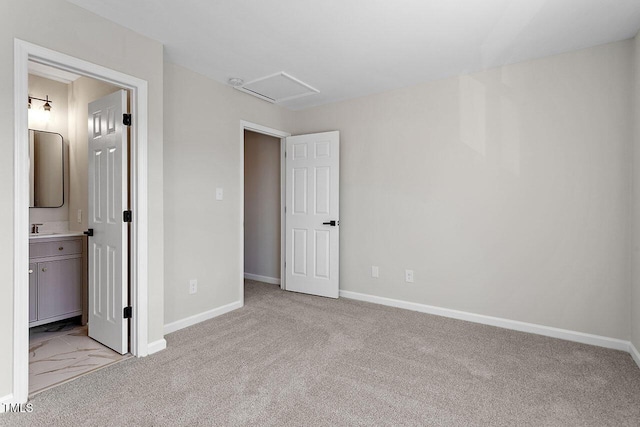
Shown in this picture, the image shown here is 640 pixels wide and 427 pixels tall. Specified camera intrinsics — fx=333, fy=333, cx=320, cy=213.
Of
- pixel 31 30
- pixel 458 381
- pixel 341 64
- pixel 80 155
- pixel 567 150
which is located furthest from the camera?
pixel 80 155

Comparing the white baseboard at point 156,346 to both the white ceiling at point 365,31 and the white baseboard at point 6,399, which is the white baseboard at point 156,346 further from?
the white ceiling at point 365,31

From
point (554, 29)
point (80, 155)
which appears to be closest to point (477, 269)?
point (554, 29)

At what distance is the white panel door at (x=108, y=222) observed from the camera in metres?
2.53

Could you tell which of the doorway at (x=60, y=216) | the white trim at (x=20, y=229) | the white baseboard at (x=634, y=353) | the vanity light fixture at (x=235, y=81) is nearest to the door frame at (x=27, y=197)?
the white trim at (x=20, y=229)

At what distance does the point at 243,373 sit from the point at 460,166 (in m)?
2.74

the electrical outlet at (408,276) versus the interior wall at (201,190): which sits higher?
the interior wall at (201,190)

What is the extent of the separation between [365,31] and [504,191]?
193 cm

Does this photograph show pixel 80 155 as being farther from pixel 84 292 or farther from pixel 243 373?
pixel 243 373

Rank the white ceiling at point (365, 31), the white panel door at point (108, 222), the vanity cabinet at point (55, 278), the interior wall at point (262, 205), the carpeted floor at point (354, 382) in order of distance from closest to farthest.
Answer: the carpeted floor at point (354, 382), the white ceiling at point (365, 31), the white panel door at point (108, 222), the vanity cabinet at point (55, 278), the interior wall at point (262, 205)

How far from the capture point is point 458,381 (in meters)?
2.20

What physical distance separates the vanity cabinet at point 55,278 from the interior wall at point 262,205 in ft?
7.44

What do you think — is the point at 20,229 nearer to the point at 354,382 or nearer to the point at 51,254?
the point at 51,254

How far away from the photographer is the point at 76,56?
2156 mm

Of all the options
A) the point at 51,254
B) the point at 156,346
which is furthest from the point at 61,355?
the point at 51,254
